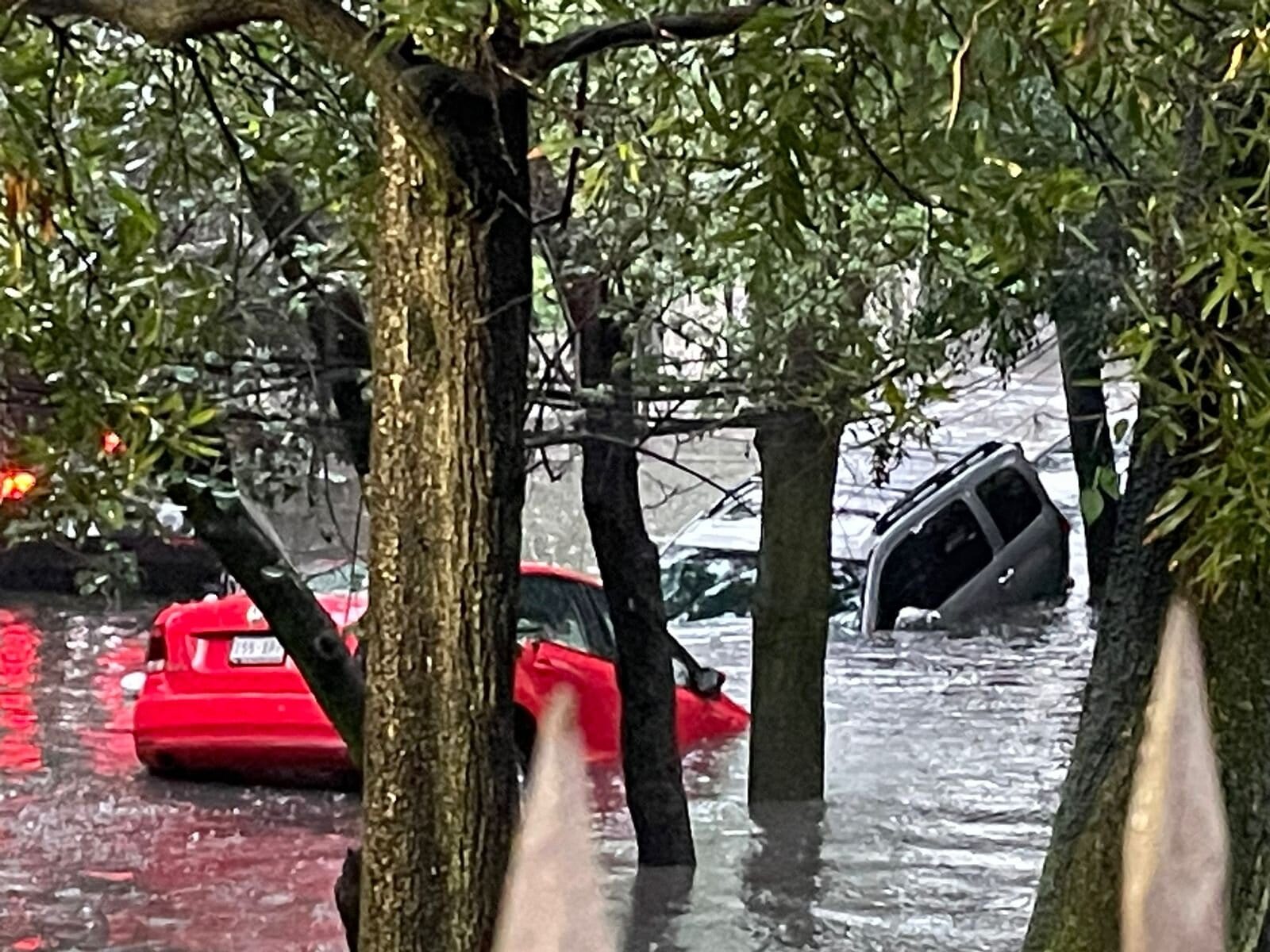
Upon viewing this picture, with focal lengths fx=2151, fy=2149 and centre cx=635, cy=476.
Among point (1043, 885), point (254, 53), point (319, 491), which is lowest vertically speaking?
point (1043, 885)

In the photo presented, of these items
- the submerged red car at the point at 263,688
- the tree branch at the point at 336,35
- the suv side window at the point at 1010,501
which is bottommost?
the submerged red car at the point at 263,688

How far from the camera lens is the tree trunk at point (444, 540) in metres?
3.42

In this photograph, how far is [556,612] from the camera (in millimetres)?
12234

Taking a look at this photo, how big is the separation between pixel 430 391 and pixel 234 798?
924 cm

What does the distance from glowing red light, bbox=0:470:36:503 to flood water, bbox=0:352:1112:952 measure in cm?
367

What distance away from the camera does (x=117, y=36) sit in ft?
15.9

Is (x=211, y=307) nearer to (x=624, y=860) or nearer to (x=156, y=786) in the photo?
(x=624, y=860)

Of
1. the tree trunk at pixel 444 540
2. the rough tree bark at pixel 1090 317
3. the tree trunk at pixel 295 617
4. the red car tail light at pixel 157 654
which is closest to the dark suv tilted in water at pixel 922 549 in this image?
the red car tail light at pixel 157 654

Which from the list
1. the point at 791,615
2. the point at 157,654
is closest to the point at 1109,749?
the point at 791,615

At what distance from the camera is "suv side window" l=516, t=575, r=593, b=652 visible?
1206 centimetres

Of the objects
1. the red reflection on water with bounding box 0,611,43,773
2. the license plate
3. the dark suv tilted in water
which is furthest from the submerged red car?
the dark suv tilted in water

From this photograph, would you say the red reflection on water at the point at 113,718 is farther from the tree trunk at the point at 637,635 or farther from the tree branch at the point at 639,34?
the tree branch at the point at 639,34

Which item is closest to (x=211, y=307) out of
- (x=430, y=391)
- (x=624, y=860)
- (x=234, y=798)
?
(x=430, y=391)

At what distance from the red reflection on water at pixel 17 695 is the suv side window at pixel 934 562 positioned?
6.65 meters
